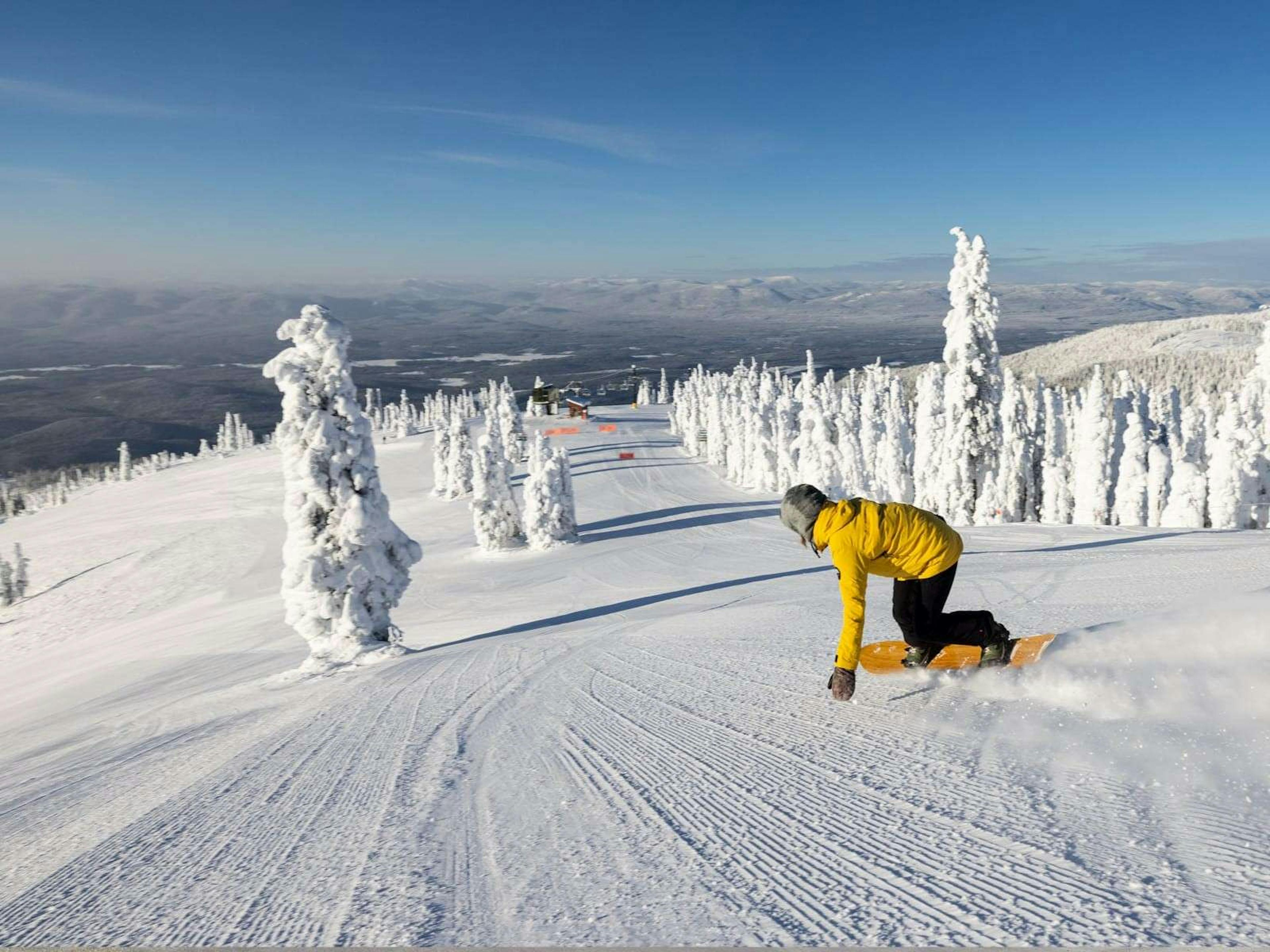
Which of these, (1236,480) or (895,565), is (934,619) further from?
(1236,480)

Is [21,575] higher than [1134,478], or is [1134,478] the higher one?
[1134,478]

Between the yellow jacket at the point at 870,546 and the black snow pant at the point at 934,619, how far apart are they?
121 millimetres

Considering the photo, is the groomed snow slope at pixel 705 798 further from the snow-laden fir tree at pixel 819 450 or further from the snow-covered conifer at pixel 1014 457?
the snow-covered conifer at pixel 1014 457

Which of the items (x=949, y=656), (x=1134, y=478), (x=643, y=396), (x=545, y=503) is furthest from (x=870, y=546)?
(x=643, y=396)

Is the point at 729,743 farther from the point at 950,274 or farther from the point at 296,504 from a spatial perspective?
the point at 950,274

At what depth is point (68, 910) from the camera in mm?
3447

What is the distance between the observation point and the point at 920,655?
543cm

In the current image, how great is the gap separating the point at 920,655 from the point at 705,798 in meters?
2.19

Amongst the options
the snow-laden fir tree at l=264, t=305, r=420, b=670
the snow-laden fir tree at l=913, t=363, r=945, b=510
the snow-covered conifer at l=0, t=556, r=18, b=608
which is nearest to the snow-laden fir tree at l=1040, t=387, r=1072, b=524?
the snow-laden fir tree at l=913, t=363, r=945, b=510

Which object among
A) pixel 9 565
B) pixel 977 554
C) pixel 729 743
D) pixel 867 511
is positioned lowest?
pixel 9 565

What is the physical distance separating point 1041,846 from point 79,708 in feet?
64.2

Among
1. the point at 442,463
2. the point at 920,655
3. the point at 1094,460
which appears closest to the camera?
the point at 920,655

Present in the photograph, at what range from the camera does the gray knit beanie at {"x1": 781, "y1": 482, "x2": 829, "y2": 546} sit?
200 inches

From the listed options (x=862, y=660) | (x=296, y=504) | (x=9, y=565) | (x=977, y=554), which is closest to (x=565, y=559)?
(x=296, y=504)
